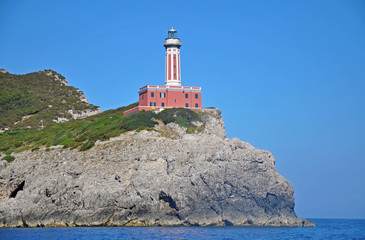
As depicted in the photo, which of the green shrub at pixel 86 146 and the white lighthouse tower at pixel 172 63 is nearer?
the green shrub at pixel 86 146

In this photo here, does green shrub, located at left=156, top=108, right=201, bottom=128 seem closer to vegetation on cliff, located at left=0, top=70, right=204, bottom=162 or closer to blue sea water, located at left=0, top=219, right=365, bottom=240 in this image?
vegetation on cliff, located at left=0, top=70, right=204, bottom=162

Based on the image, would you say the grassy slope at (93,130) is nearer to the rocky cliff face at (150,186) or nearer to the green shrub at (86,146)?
the green shrub at (86,146)

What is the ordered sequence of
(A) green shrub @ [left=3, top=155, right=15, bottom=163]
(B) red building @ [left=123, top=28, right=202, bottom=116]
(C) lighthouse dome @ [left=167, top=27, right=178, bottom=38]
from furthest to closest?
1. (C) lighthouse dome @ [left=167, top=27, right=178, bottom=38]
2. (B) red building @ [left=123, top=28, right=202, bottom=116]
3. (A) green shrub @ [left=3, top=155, right=15, bottom=163]

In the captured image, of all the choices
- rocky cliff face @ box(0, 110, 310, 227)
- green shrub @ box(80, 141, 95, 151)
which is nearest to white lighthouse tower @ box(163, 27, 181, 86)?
rocky cliff face @ box(0, 110, 310, 227)

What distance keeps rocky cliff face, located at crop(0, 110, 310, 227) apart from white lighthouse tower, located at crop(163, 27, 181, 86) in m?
15.0

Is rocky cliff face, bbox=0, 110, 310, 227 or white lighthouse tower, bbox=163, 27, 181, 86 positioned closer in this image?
rocky cliff face, bbox=0, 110, 310, 227

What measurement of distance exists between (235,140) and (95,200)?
65.1 feet

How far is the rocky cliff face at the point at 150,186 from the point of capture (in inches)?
2068

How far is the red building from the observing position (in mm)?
74000

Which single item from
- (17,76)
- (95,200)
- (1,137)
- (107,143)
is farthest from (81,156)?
(17,76)

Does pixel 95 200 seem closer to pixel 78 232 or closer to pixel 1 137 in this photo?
pixel 78 232

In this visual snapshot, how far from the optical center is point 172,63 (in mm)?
75438

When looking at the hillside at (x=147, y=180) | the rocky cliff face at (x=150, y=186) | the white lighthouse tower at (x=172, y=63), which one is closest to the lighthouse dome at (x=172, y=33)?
the white lighthouse tower at (x=172, y=63)

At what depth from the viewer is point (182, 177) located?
55000 mm
